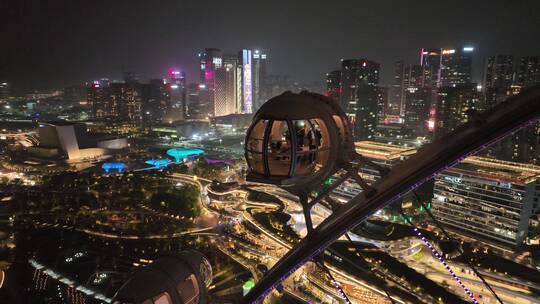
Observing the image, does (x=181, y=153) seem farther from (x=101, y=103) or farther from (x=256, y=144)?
(x=101, y=103)

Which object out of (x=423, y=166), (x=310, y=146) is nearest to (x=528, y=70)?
(x=310, y=146)

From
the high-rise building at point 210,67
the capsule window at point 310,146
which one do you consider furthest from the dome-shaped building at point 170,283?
the high-rise building at point 210,67

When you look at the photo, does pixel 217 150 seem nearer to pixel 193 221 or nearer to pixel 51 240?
pixel 193 221

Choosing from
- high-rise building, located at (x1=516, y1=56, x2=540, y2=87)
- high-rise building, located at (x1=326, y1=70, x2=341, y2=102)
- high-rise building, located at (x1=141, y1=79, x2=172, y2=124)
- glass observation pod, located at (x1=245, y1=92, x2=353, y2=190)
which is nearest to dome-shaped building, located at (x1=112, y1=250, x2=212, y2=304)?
glass observation pod, located at (x1=245, y1=92, x2=353, y2=190)

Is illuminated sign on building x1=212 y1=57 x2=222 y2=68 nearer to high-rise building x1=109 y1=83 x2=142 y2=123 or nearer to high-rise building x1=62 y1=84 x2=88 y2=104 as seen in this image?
high-rise building x1=109 y1=83 x2=142 y2=123

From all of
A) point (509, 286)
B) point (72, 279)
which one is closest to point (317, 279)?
point (509, 286)

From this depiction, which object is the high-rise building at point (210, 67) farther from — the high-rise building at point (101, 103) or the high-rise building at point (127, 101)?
the high-rise building at point (101, 103)
